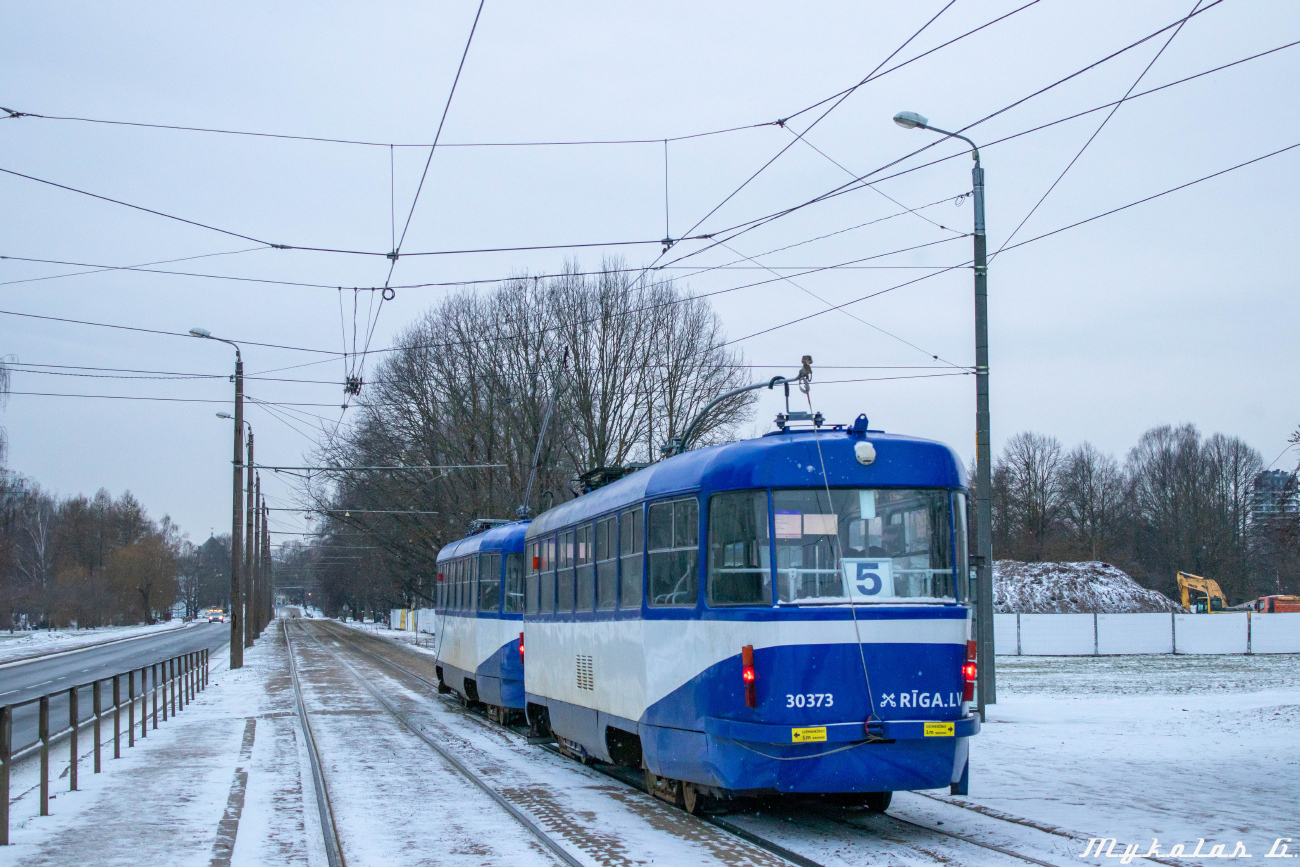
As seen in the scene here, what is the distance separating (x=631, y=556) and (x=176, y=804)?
439 cm

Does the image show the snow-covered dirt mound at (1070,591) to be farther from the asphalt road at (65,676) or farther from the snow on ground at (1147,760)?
the asphalt road at (65,676)

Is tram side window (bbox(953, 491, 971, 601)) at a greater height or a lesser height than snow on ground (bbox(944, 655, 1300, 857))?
greater

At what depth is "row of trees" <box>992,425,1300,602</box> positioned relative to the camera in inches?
2808

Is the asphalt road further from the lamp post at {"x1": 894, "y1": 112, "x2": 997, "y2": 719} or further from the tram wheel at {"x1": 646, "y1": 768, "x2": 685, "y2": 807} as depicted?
the lamp post at {"x1": 894, "y1": 112, "x2": 997, "y2": 719}

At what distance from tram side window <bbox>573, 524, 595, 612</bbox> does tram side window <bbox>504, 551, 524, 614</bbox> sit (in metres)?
5.34

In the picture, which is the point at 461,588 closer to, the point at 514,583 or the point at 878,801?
the point at 514,583

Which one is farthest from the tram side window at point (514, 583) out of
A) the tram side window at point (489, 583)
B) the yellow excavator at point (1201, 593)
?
the yellow excavator at point (1201, 593)

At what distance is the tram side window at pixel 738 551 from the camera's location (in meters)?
8.68

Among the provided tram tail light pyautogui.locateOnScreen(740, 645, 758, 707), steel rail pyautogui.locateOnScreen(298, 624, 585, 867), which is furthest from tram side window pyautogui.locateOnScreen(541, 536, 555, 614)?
tram tail light pyautogui.locateOnScreen(740, 645, 758, 707)

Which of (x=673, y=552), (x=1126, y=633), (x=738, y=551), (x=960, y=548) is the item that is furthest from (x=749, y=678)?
(x=1126, y=633)

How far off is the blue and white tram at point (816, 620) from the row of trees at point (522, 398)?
28771 mm

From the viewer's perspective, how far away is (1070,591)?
185ft

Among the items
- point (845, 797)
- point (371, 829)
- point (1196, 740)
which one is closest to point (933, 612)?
point (845, 797)

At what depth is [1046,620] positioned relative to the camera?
38.0 meters
